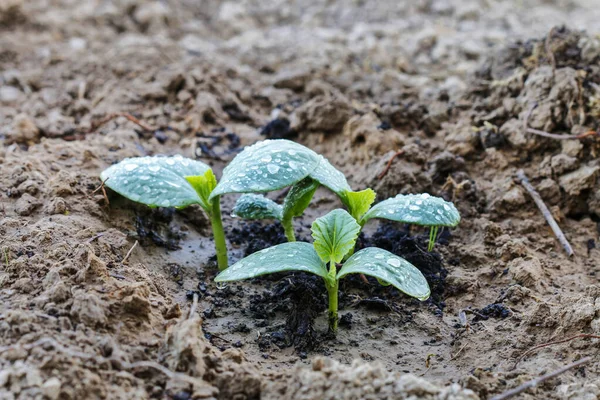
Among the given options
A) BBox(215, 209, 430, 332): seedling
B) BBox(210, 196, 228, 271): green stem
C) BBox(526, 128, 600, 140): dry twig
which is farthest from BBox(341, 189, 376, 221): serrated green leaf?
BBox(526, 128, 600, 140): dry twig

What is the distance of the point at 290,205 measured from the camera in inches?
88.3

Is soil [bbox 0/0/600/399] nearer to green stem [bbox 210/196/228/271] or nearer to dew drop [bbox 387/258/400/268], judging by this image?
green stem [bbox 210/196/228/271]

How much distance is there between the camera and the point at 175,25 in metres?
5.43

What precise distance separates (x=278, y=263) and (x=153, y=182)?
25.5 inches

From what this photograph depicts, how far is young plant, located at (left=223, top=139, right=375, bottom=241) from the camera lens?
1.94 metres

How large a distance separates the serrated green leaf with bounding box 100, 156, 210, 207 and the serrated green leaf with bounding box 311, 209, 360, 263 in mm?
520

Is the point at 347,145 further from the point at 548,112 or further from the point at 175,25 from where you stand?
the point at 175,25

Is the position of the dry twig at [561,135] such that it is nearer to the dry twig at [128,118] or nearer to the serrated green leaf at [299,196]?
the serrated green leaf at [299,196]

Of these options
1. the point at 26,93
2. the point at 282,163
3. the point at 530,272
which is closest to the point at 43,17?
the point at 26,93

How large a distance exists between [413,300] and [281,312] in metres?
0.53

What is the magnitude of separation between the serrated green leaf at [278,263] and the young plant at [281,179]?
0.23 metres

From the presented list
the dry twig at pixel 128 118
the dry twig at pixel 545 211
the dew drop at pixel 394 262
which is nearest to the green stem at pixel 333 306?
the dew drop at pixel 394 262

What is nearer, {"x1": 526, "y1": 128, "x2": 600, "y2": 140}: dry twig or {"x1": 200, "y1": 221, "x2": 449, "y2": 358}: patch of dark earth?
{"x1": 200, "y1": 221, "x2": 449, "y2": 358}: patch of dark earth

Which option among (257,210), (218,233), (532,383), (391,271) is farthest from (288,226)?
(532,383)
